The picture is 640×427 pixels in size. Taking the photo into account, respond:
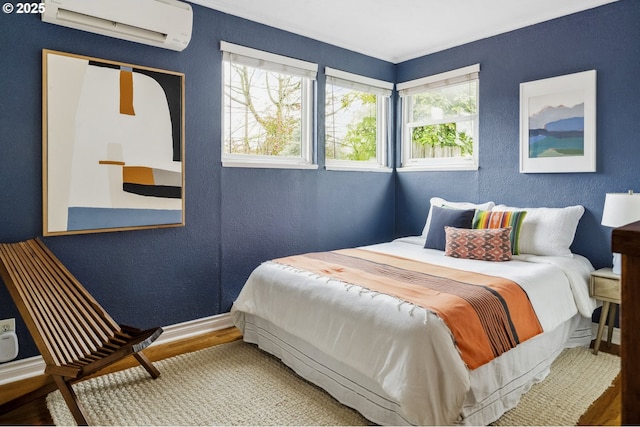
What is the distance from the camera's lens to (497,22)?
3.58 metres

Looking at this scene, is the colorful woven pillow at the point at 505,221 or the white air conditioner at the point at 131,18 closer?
the white air conditioner at the point at 131,18

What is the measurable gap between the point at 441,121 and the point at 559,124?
115 centimetres

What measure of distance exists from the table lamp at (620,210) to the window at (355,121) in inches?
86.6

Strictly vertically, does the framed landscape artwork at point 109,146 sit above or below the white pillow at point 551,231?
above

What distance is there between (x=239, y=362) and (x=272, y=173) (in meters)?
1.61

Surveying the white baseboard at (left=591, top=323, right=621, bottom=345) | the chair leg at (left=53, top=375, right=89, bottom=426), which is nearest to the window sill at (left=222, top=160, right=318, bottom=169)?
the chair leg at (left=53, top=375, right=89, bottom=426)

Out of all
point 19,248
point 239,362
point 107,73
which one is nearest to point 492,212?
point 239,362

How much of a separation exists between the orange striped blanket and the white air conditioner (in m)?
1.78

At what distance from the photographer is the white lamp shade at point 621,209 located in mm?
2698

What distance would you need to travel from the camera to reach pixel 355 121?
14.5 feet

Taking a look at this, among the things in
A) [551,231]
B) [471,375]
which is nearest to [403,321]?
[471,375]

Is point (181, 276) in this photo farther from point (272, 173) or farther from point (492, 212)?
point (492, 212)

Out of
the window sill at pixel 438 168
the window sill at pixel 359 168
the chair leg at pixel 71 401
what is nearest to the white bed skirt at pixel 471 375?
the chair leg at pixel 71 401

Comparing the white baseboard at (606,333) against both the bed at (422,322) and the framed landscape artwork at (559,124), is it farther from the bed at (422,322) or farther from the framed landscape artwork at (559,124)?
the framed landscape artwork at (559,124)
